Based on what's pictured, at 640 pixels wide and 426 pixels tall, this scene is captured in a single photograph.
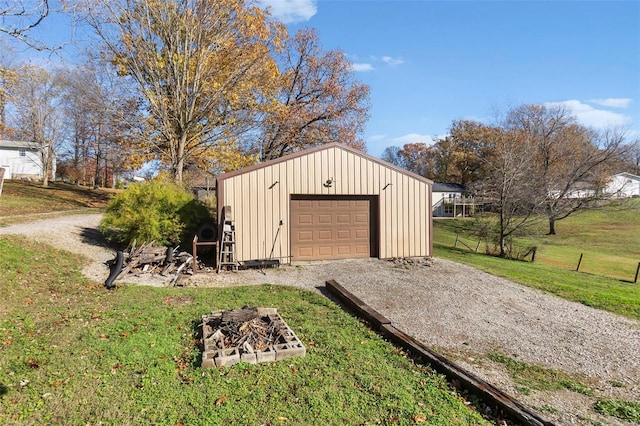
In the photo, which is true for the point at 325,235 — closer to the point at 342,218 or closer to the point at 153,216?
the point at 342,218

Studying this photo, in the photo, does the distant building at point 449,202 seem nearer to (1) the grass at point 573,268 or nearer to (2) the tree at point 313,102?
(1) the grass at point 573,268

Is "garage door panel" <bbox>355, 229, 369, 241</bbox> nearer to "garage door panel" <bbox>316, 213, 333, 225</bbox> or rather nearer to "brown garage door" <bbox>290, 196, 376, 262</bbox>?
"brown garage door" <bbox>290, 196, 376, 262</bbox>

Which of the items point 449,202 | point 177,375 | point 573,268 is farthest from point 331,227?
point 449,202

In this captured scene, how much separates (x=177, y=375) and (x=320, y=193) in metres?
7.81

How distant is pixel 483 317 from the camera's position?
6746mm

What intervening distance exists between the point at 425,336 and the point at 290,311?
2.39 metres

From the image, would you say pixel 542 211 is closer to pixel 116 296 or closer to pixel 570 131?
pixel 116 296

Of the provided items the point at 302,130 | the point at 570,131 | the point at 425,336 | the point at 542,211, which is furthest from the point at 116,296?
the point at 570,131

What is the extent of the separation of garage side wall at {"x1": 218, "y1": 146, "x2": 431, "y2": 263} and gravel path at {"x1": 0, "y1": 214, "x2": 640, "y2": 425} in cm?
87

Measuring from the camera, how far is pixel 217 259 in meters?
9.91

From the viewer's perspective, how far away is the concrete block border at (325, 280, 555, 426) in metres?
3.34

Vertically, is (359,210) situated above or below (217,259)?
above

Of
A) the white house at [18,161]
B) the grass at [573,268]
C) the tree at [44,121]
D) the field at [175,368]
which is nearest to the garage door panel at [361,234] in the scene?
the grass at [573,268]

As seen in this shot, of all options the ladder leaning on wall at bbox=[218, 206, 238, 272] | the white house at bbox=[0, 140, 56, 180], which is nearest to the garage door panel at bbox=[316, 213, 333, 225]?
the ladder leaning on wall at bbox=[218, 206, 238, 272]
